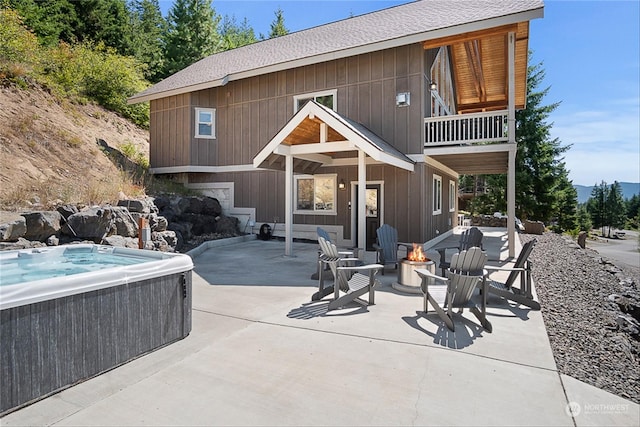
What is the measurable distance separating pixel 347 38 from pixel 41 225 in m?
9.85

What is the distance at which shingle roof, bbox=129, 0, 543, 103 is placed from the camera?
9367mm

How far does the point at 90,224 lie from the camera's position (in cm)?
708

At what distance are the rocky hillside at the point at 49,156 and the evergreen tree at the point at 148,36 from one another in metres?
10.5

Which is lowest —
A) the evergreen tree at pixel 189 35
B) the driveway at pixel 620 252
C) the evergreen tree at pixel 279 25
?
the driveway at pixel 620 252

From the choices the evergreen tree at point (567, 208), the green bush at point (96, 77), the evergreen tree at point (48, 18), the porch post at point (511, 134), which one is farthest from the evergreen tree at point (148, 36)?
the evergreen tree at point (567, 208)

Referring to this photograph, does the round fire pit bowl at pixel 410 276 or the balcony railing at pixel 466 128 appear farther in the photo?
the balcony railing at pixel 466 128

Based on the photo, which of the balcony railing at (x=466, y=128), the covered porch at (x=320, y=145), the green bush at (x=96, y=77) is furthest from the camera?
the green bush at (x=96, y=77)

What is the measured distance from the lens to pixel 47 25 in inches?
708

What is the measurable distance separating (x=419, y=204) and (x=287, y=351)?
7498 millimetres

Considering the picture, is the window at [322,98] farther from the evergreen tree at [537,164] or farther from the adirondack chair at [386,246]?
the evergreen tree at [537,164]

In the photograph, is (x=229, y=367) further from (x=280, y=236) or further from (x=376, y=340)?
(x=280, y=236)

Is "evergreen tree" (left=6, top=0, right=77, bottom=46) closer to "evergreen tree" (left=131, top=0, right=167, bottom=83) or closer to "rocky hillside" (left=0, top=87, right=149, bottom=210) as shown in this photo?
"evergreen tree" (left=131, top=0, right=167, bottom=83)

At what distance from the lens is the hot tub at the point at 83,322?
2.51 metres

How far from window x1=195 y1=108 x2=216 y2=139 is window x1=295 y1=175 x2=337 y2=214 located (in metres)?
4.34
